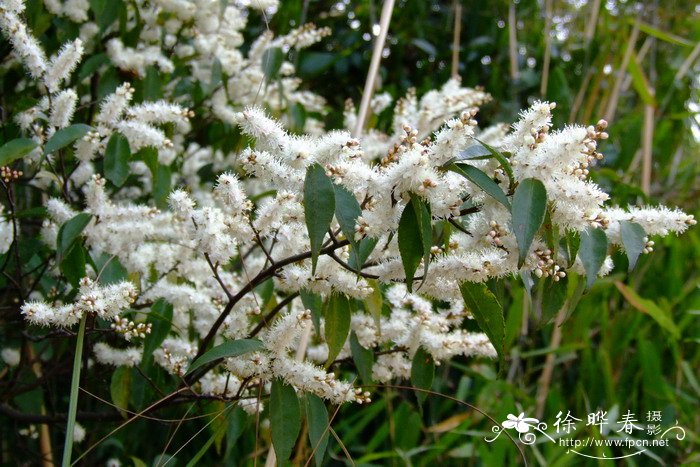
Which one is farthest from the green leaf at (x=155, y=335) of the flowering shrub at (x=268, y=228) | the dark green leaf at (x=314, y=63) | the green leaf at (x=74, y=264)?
the dark green leaf at (x=314, y=63)

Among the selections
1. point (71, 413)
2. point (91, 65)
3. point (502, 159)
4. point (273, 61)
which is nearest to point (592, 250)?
point (502, 159)

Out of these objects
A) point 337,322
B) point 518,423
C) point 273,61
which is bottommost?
point 518,423

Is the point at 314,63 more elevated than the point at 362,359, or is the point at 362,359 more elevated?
the point at 314,63

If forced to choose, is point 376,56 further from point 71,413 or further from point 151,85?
point 71,413

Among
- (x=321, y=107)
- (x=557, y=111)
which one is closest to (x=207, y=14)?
(x=321, y=107)

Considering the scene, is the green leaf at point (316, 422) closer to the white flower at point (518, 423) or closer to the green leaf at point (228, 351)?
the green leaf at point (228, 351)

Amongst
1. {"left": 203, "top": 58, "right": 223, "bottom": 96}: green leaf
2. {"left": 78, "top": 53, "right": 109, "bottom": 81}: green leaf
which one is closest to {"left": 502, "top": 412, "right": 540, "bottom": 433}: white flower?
{"left": 203, "top": 58, "right": 223, "bottom": 96}: green leaf

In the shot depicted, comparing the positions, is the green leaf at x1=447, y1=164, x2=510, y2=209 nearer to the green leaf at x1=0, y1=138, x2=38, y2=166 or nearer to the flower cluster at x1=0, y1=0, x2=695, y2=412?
the flower cluster at x1=0, y1=0, x2=695, y2=412
